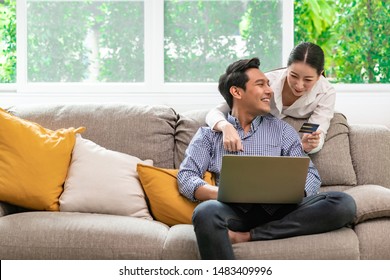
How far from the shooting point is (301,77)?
3.20 meters

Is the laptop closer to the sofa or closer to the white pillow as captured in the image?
the sofa

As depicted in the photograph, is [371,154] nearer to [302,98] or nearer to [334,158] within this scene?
[334,158]

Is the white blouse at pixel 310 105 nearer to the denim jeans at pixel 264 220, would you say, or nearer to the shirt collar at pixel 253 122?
the shirt collar at pixel 253 122

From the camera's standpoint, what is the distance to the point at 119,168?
127 inches

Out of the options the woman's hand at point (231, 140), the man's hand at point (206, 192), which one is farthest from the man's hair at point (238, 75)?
the man's hand at point (206, 192)

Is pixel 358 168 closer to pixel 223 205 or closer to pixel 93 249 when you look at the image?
pixel 223 205

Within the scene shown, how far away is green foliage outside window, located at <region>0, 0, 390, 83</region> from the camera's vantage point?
14.0 feet

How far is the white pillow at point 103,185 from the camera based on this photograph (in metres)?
3.13

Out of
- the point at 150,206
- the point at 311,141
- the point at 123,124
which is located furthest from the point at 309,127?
the point at 123,124

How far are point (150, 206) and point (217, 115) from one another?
54 cm

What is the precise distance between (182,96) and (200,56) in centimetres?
31

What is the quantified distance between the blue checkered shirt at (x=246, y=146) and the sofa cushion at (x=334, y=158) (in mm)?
179

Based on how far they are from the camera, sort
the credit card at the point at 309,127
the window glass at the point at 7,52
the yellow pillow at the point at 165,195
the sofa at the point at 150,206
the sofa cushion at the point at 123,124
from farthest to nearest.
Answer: the window glass at the point at 7,52
the sofa cushion at the point at 123,124
the credit card at the point at 309,127
the yellow pillow at the point at 165,195
the sofa at the point at 150,206

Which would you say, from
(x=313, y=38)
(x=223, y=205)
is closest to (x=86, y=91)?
(x=313, y=38)
